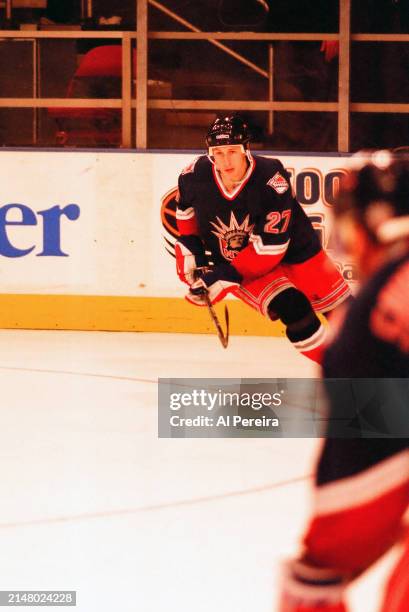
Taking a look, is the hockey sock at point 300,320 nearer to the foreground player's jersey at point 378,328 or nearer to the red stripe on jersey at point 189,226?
the red stripe on jersey at point 189,226

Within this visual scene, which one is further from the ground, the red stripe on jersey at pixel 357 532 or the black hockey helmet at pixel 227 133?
the black hockey helmet at pixel 227 133

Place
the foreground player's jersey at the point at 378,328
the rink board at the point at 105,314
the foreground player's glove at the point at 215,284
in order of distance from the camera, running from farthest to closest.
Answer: the rink board at the point at 105,314 < the foreground player's glove at the point at 215,284 < the foreground player's jersey at the point at 378,328

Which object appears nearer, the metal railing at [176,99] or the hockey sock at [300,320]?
the hockey sock at [300,320]

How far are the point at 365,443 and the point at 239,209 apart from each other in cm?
262

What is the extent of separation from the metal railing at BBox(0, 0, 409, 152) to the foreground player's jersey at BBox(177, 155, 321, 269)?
2.06 metres

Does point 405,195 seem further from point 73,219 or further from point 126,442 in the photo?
point 73,219

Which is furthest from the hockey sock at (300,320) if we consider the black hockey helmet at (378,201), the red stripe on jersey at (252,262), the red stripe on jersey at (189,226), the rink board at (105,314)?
the black hockey helmet at (378,201)

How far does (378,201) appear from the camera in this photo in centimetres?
90

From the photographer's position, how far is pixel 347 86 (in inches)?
217

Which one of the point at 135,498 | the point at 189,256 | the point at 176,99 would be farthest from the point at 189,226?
the point at 176,99

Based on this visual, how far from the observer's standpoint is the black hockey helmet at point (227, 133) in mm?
3102

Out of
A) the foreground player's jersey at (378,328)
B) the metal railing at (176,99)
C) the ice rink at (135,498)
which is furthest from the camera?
the metal railing at (176,99)

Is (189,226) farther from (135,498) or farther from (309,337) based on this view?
(135,498)

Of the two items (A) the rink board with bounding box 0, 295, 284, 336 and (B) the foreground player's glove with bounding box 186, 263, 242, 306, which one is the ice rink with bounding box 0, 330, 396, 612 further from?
(A) the rink board with bounding box 0, 295, 284, 336
